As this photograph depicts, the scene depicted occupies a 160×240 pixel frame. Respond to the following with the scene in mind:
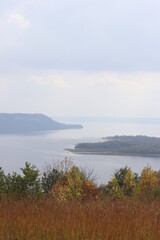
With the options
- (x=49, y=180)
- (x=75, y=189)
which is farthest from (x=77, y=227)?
(x=49, y=180)

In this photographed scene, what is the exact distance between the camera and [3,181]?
13.2 metres

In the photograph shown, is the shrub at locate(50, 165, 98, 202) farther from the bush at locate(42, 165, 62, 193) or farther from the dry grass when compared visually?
the dry grass

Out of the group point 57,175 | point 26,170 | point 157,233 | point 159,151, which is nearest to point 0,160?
point 159,151

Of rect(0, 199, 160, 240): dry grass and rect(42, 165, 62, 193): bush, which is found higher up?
rect(0, 199, 160, 240): dry grass

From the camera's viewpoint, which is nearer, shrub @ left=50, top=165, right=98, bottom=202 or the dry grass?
the dry grass

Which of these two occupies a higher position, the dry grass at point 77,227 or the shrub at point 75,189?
the dry grass at point 77,227

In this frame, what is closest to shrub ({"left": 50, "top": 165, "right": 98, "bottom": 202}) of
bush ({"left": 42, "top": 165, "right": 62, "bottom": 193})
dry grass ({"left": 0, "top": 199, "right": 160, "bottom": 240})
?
bush ({"left": 42, "top": 165, "right": 62, "bottom": 193})

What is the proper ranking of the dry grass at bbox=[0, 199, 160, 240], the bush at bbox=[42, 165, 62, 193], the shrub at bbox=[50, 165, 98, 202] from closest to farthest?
the dry grass at bbox=[0, 199, 160, 240]
the shrub at bbox=[50, 165, 98, 202]
the bush at bbox=[42, 165, 62, 193]

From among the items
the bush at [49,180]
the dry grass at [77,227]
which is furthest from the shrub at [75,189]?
the dry grass at [77,227]

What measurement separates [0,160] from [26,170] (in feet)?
435

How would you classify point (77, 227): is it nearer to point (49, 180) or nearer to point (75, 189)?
point (75, 189)

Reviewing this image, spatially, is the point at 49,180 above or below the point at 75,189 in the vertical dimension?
below

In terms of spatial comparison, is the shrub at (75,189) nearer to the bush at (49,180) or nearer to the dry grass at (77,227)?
the bush at (49,180)

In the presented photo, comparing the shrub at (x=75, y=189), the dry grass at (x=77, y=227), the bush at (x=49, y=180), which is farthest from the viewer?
the bush at (x=49, y=180)
